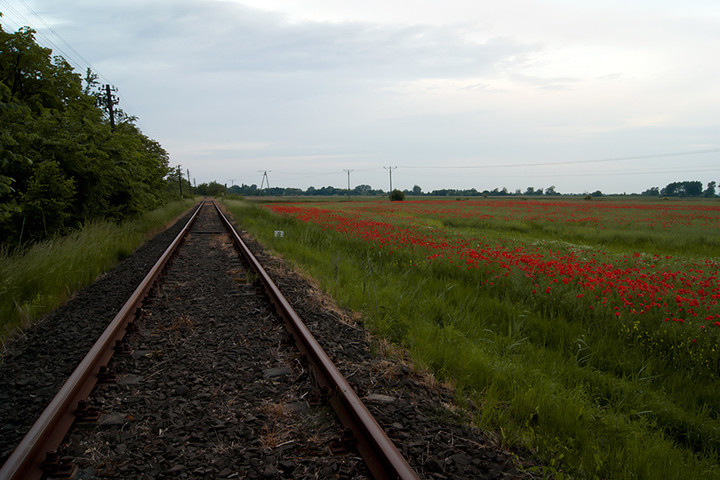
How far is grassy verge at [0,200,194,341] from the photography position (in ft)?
16.2

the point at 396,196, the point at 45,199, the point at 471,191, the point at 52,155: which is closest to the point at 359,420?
the point at 45,199

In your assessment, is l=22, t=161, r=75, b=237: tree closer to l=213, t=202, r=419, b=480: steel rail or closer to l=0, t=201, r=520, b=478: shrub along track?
l=0, t=201, r=520, b=478: shrub along track

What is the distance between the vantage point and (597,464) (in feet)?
8.31

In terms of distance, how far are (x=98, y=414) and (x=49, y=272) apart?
4620mm

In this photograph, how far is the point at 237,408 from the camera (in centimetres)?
296

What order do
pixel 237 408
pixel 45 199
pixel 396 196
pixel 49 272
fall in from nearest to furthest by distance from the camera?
pixel 237 408, pixel 49 272, pixel 45 199, pixel 396 196

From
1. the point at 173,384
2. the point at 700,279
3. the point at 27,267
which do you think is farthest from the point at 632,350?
the point at 27,267

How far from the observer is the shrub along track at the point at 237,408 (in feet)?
7.76

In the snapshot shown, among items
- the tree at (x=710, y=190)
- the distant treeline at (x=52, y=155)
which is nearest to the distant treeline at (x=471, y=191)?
the tree at (x=710, y=190)

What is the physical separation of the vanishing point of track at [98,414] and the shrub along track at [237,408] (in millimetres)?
93

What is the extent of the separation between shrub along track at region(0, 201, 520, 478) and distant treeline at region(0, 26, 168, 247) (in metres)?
2.95

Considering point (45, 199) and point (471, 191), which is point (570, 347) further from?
point (471, 191)

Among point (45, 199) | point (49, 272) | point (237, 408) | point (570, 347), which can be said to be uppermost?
point (45, 199)

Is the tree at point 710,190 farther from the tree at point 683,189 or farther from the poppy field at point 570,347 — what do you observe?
the poppy field at point 570,347
